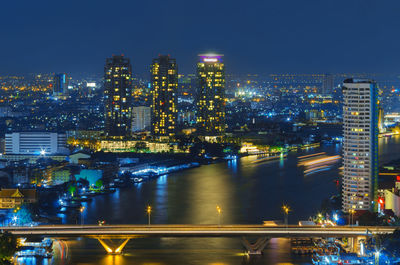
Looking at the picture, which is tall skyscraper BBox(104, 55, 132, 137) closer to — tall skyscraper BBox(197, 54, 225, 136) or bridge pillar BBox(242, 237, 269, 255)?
tall skyscraper BBox(197, 54, 225, 136)

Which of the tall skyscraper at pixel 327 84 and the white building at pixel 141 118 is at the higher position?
the tall skyscraper at pixel 327 84

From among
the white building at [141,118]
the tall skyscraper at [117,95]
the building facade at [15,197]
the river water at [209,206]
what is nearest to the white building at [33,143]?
the tall skyscraper at [117,95]

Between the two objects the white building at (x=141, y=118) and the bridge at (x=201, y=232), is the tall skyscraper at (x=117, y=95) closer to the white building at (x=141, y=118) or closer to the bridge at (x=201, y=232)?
the white building at (x=141, y=118)

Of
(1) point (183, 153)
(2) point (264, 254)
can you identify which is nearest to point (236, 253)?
(2) point (264, 254)

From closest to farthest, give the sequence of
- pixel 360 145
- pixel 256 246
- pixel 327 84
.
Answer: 1. pixel 256 246
2. pixel 360 145
3. pixel 327 84

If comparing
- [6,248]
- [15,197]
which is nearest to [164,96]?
[15,197]

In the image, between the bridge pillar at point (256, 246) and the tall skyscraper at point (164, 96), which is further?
the tall skyscraper at point (164, 96)

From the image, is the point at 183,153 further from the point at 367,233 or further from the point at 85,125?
the point at 367,233

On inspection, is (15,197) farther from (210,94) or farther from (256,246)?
(210,94)
